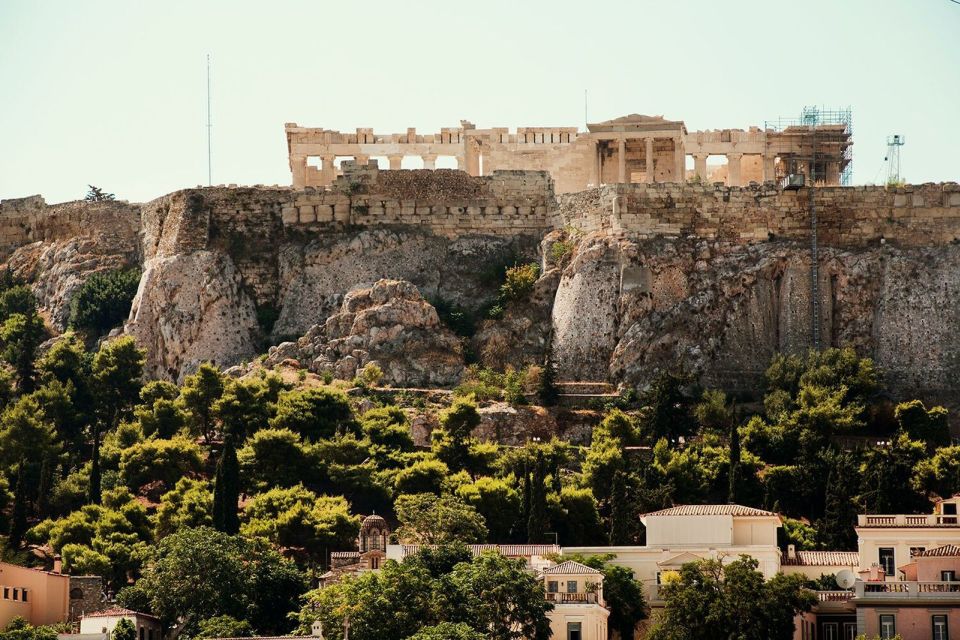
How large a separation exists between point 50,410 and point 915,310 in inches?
1171

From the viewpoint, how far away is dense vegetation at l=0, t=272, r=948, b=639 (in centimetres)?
7275

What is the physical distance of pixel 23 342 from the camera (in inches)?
3730

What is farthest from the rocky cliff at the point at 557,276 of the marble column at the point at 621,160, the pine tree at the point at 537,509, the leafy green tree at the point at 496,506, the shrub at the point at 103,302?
the pine tree at the point at 537,509

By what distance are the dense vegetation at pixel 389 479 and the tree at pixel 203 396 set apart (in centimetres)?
7

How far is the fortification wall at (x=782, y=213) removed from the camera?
93.6 metres

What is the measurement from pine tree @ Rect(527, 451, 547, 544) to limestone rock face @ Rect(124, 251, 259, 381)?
1974 cm

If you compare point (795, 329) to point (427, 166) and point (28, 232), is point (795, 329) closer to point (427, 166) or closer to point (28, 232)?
point (427, 166)

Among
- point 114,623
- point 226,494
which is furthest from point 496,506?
point 114,623

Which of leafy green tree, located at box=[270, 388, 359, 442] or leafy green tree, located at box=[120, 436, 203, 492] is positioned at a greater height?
leafy green tree, located at box=[270, 388, 359, 442]

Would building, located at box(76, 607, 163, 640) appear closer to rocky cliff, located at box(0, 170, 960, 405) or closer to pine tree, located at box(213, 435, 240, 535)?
pine tree, located at box(213, 435, 240, 535)

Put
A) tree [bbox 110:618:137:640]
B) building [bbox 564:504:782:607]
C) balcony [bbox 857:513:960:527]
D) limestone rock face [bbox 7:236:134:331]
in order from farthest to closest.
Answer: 1. limestone rock face [bbox 7:236:134:331]
2. building [bbox 564:504:782:607]
3. balcony [bbox 857:513:960:527]
4. tree [bbox 110:618:137:640]

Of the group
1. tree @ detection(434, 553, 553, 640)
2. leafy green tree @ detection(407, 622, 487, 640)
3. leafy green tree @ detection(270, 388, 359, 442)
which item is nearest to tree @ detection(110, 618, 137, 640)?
leafy green tree @ detection(407, 622, 487, 640)

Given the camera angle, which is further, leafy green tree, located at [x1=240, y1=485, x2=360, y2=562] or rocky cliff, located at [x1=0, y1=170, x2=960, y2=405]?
rocky cliff, located at [x1=0, y1=170, x2=960, y2=405]

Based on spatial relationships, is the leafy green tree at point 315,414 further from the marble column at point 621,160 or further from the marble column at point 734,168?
the marble column at point 734,168
